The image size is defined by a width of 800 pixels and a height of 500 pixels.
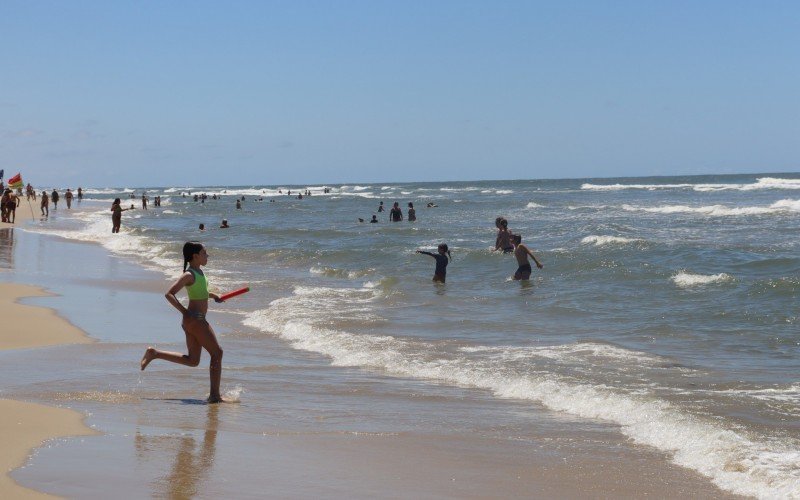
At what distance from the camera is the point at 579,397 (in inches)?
340

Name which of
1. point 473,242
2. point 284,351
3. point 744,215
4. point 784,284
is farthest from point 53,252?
point 744,215

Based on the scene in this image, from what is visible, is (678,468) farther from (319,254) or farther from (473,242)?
(473,242)

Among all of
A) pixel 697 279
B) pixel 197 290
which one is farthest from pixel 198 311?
pixel 697 279

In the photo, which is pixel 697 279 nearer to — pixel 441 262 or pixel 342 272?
pixel 441 262

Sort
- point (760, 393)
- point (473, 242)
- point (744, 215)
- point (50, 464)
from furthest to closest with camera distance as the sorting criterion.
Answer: point (744, 215), point (473, 242), point (760, 393), point (50, 464)

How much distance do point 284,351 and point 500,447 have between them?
494 centimetres

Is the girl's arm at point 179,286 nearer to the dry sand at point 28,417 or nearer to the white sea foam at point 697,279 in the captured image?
the dry sand at point 28,417

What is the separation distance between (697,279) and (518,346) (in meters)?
8.30

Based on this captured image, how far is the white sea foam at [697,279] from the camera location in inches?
734

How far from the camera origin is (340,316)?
579 inches

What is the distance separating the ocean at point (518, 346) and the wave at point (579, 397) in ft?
0.08

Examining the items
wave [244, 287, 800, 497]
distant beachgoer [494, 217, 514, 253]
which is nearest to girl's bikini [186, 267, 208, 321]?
wave [244, 287, 800, 497]

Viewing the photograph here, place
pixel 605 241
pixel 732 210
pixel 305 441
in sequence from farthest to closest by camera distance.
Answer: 1. pixel 732 210
2. pixel 605 241
3. pixel 305 441

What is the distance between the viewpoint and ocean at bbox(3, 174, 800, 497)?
25.0 ft
